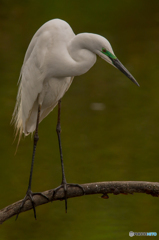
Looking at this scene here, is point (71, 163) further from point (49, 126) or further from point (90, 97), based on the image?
point (90, 97)

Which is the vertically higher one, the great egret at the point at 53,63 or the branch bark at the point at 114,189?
the great egret at the point at 53,63

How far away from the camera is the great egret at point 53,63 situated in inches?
84.9

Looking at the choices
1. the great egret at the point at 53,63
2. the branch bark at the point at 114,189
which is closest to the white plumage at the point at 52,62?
the great egret at the point at 53,63

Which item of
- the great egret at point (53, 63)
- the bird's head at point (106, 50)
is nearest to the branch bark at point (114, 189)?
the great egret at point (53, 63)

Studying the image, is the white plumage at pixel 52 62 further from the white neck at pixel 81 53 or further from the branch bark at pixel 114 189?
the branch bark at pixel 114 189

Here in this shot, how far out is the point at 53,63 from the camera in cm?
229

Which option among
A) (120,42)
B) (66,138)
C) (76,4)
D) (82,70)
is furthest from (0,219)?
(76,4)

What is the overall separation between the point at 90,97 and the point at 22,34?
4.70 feet

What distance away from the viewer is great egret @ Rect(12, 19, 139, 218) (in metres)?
2.16

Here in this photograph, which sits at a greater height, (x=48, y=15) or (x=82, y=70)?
(x=48, y=15)

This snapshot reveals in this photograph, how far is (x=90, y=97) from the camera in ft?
17.3

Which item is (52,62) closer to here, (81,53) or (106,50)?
(81,53)

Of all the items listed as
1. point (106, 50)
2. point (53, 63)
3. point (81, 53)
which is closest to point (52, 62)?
point (53, 63)

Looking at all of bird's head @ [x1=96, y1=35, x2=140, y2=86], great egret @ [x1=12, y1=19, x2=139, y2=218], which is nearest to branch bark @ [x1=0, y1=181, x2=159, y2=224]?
great egret @ [x1=12, y1=19, x2=139, y2=218]
